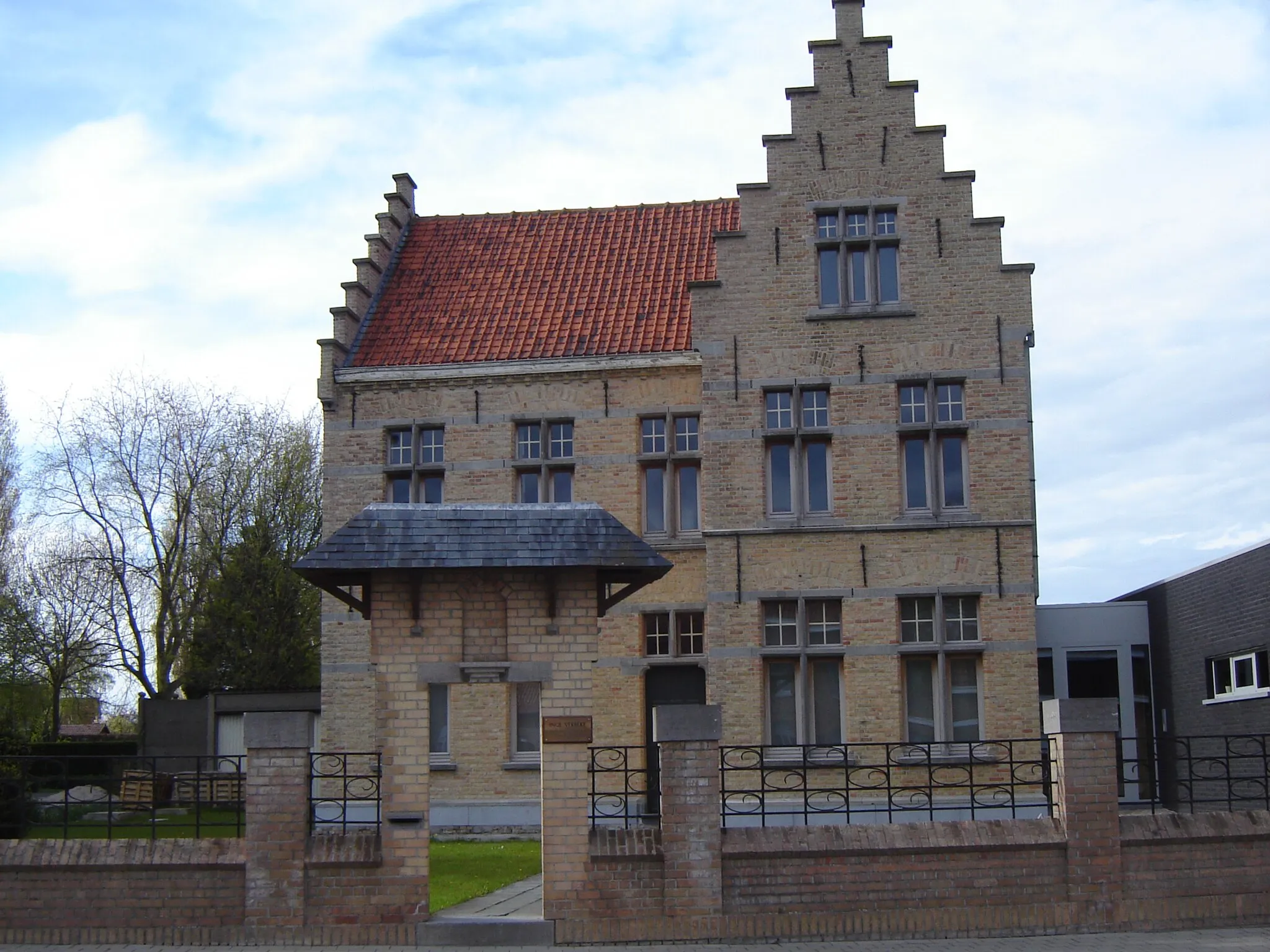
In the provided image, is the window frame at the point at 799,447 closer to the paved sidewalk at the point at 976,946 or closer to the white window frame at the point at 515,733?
the white window frame at the point at 515,733

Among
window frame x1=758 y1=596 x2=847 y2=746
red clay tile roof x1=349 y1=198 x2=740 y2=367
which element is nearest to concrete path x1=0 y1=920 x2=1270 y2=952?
window frame x1=758 y1=596 x2=847 y2=746

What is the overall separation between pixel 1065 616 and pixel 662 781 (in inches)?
458

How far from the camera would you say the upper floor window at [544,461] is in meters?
21.8

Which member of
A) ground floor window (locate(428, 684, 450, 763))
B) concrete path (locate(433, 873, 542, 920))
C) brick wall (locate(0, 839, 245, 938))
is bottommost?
concrete path (locate(433, 873, 542, 920))

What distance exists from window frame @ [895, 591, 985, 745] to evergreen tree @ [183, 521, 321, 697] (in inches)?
800

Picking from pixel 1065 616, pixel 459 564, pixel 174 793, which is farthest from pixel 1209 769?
pixel 174 793

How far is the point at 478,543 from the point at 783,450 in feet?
29.8

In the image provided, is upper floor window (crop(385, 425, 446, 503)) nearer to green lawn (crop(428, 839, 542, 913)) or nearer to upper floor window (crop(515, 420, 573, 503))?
upper floor window (crop(515, 420, 573, 503))

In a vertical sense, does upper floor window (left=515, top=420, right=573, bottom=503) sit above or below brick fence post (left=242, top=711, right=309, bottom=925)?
above

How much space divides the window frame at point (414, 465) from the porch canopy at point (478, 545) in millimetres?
9330

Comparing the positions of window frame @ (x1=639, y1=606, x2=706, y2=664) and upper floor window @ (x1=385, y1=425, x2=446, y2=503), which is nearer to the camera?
window frame @ (x1=639, y1=606, x2=706, y2=664)

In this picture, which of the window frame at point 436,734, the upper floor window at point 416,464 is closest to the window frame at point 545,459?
the upper floor window at point 416,464

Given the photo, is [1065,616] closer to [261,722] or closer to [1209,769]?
[1209,769]

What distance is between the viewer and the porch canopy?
12.2 meters
